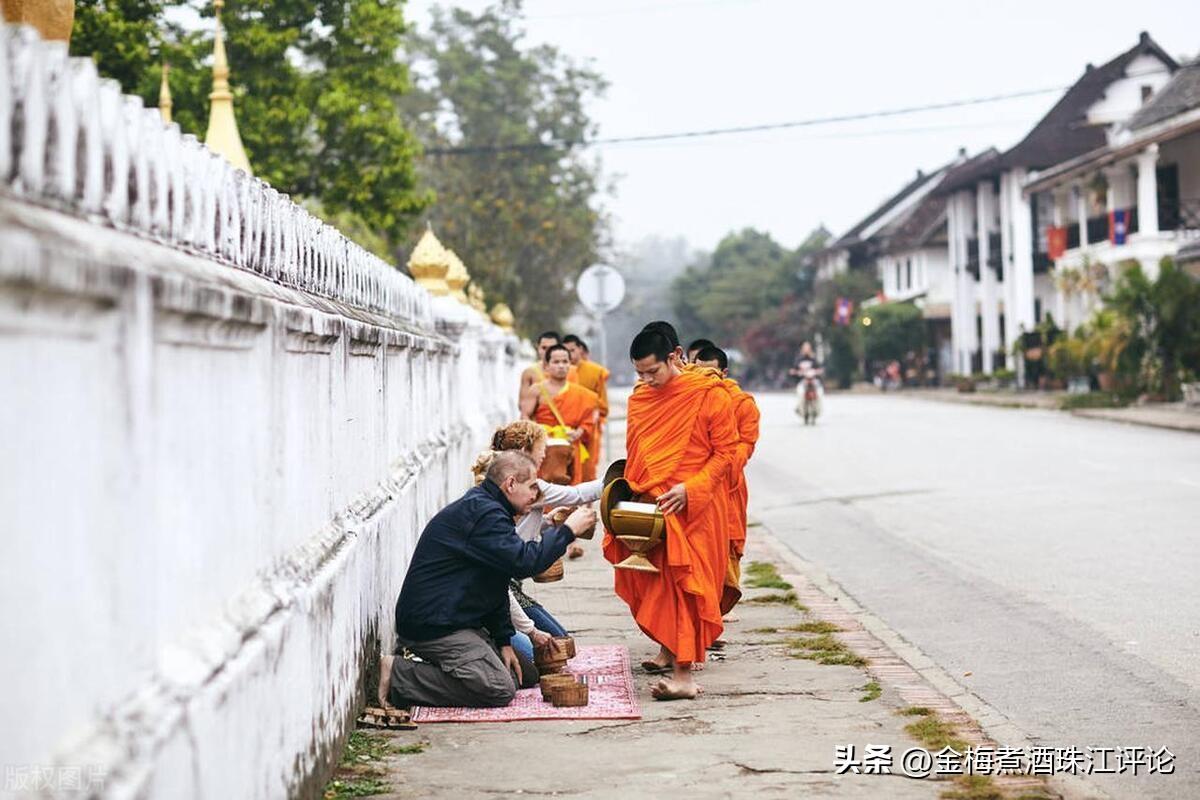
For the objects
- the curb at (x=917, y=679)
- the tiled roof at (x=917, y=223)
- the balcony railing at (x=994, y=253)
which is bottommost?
the curb at (x=917, y=679)

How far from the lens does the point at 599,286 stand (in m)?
22.0

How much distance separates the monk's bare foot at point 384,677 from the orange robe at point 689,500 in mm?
1344

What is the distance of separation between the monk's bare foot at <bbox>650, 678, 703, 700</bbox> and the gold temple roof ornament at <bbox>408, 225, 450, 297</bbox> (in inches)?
285

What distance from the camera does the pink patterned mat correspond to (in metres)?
6.80

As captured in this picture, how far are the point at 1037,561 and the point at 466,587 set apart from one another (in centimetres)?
627

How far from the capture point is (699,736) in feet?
21.1

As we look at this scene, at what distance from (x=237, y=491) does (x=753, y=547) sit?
948 centimetres

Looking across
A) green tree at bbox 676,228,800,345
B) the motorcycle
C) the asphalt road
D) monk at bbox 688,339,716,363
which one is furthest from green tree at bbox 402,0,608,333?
green tree at bbox 676,228,800,345

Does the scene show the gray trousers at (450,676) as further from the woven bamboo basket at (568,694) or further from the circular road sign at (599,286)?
the circular road sign at (599,286)

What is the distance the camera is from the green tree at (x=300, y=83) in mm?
24297

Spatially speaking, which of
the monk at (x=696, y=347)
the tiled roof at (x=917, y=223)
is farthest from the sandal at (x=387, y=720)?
the tiled roof at (x=917, y=223)

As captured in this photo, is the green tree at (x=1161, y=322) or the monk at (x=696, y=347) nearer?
the monk at (x=696, y=347)

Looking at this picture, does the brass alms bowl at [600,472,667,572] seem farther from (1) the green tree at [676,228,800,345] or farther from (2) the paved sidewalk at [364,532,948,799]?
(1) the green tree at [676,228,800,345]

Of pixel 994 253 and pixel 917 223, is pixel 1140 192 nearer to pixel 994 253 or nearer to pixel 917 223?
pixel 994 253
